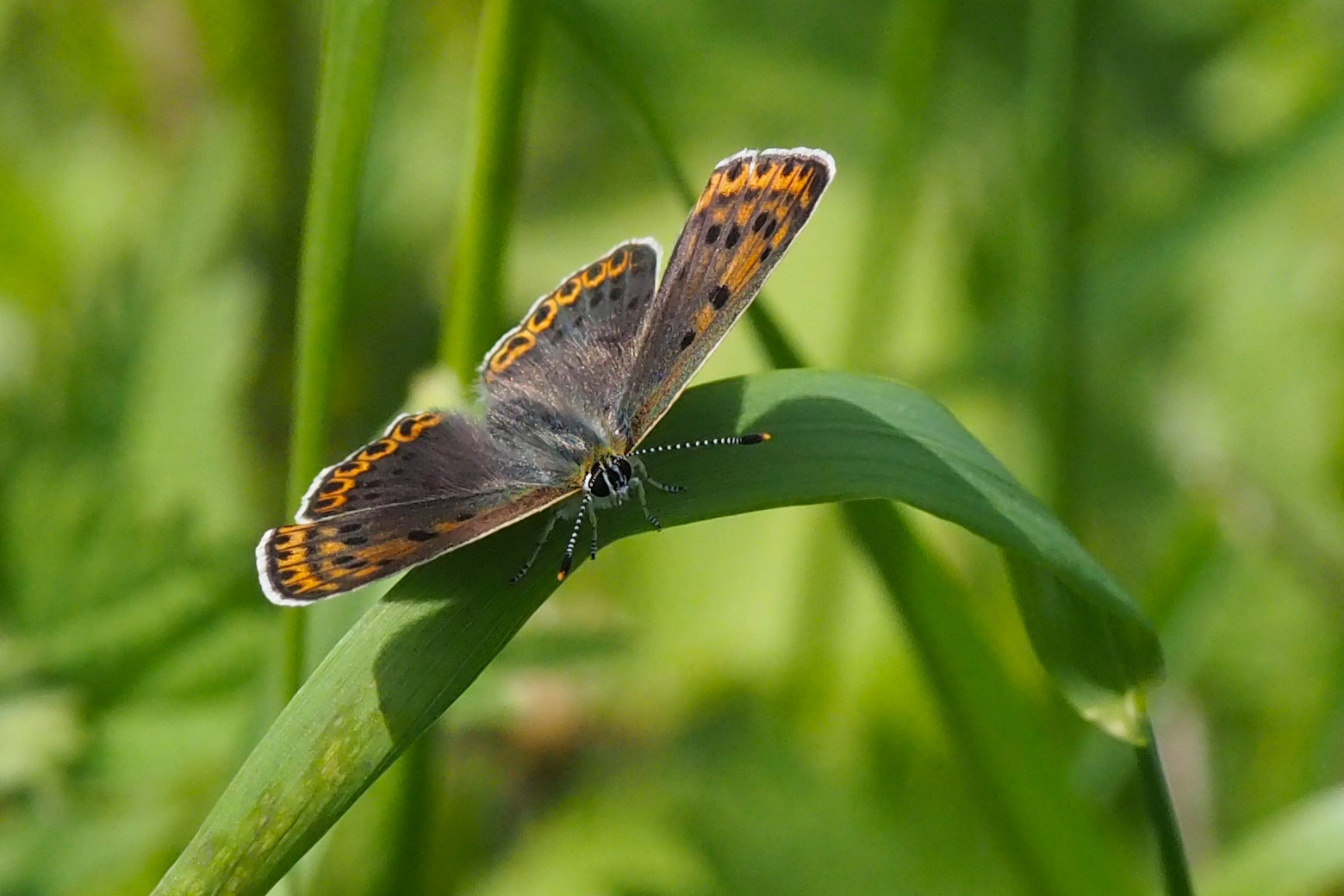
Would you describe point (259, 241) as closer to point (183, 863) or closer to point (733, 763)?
point (733, 763)

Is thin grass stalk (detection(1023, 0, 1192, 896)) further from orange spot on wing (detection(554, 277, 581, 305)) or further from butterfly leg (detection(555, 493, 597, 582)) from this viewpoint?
butterfly leg (detection(555, 493, 597, 582))

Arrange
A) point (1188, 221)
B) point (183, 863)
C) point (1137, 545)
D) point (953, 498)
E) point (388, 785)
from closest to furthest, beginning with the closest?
point (183, 863) < point (953, 498) < point (388, 785) < point (1188, 221) < point (1137, 545)

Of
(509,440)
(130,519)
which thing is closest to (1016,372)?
(509,440)

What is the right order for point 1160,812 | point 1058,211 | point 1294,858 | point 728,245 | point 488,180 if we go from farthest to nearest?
1. point 1058,211
2. point 1294,858
3. point 488,180
4. point 728,245
5. point 1160,812

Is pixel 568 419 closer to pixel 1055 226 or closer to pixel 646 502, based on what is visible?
pixel 646 502

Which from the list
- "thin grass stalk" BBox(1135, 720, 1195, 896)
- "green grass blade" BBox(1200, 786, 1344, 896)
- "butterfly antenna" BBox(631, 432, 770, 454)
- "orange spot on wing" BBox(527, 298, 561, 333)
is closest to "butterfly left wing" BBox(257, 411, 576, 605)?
"butterfly antenna" BBox(631, 432, 770, 454)

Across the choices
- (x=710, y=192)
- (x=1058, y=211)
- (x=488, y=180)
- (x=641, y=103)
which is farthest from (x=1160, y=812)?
(x=1058, y=211)

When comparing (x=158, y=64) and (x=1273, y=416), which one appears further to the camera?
(x=158, y=64)
